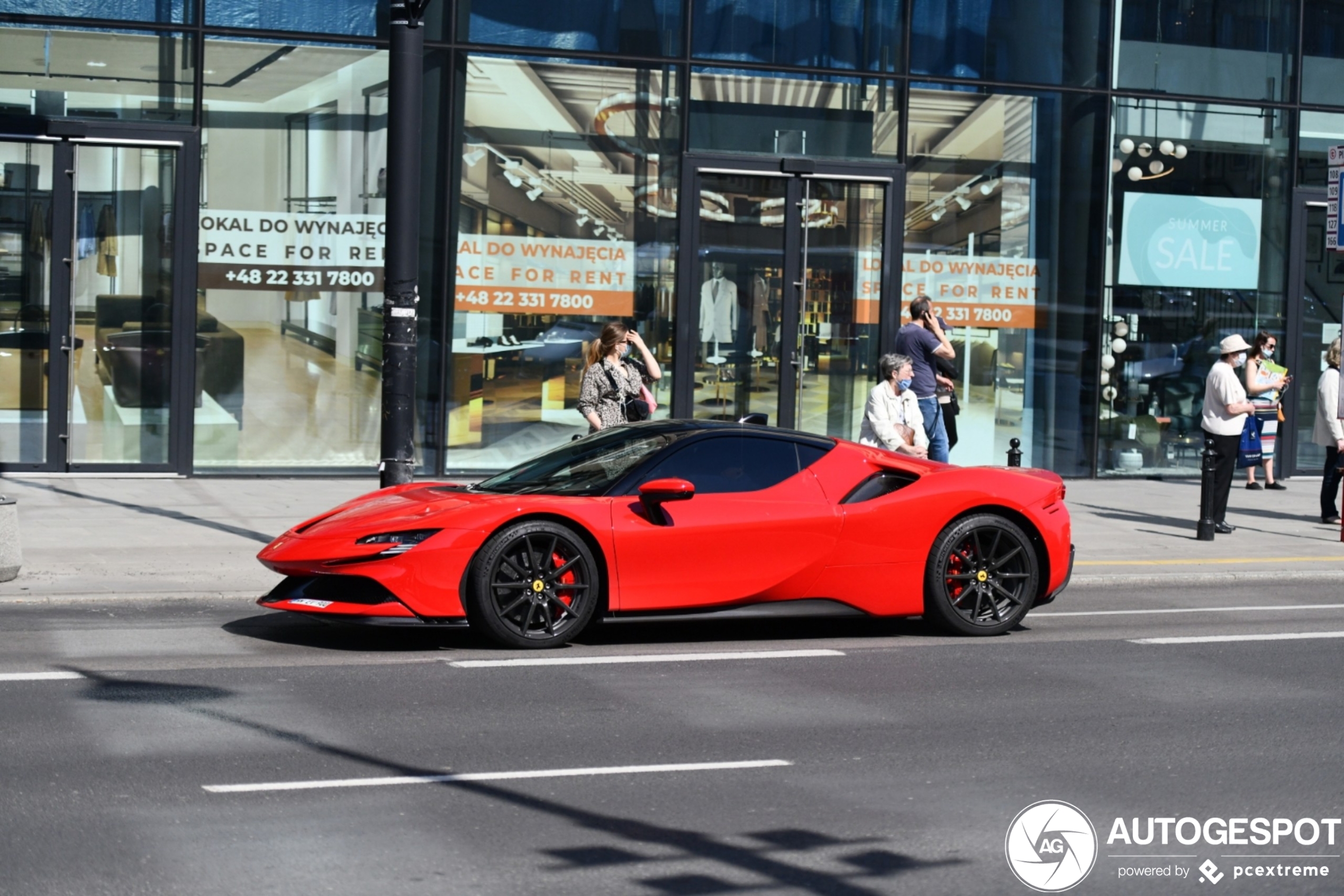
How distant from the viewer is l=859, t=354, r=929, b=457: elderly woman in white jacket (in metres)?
12.9

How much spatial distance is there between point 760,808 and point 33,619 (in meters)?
5.43

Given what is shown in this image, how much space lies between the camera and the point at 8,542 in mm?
10625

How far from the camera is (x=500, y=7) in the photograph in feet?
56.4

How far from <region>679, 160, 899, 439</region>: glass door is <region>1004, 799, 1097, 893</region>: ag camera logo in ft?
40.2

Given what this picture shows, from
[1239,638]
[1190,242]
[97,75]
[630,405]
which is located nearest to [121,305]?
[97,75]

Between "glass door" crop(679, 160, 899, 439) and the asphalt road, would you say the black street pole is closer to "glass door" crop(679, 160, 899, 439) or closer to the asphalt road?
the asphalt road

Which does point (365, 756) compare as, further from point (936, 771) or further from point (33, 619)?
point (33, 619)

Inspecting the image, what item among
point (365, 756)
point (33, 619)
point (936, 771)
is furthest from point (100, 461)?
point (936, 771)

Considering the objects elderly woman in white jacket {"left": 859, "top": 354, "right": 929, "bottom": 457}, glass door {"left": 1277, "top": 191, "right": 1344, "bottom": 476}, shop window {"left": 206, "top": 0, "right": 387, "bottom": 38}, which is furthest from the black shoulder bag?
glass door {"left": 1277, "top": 191, "right": 1344, "bottom": 476}

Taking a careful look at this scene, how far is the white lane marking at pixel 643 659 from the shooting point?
8484 millimetres

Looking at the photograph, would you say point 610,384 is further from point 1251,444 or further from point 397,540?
point 1251,444

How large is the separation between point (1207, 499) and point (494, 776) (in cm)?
989

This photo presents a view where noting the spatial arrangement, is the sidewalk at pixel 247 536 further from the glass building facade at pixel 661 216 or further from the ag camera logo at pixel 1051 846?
the ag camera logo at pixel 1051 846

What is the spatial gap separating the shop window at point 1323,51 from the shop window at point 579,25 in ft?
25.1
